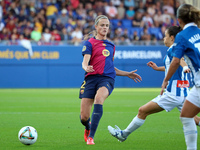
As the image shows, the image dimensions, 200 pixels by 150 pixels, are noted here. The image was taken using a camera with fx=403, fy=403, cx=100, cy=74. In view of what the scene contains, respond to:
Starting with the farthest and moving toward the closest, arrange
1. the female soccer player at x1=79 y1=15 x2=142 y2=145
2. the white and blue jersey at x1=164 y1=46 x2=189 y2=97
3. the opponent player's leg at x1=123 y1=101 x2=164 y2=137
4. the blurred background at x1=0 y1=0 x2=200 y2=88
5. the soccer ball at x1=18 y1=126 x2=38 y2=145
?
the blurred background at x1=0 y1=0 x2=200 y2=88 < the female soccer player at x1=79 y1=15 x2=142 y2=145 < the white and blue jersey at x1=164 y1=46 x2=189 y2=97 < the soccer ball at x1=18 y1=126 x2=38 y2=145 < the opponent player's leg at x1=123 y1=101 x2=164 y2=137

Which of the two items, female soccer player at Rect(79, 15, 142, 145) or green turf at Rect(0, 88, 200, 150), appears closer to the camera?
green turf at Rect(0, 88, 200, 150)

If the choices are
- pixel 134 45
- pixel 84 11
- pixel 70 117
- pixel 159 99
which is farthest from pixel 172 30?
pixel 84 11

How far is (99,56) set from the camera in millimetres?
7066

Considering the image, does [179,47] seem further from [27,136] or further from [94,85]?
[27,136]

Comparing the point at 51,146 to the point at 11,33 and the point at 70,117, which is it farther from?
the point at 11,33

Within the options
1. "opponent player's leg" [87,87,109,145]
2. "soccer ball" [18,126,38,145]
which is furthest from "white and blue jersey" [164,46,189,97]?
"soccer ball" [18,126,38,145]

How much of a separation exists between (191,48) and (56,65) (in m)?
18.0

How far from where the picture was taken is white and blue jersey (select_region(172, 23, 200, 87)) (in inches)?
197

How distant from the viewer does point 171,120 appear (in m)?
10.2

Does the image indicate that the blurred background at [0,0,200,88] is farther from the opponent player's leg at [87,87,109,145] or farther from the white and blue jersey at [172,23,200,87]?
the white and blue jersey at [172,23,200,87]

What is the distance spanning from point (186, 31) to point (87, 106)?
2524 millimetres

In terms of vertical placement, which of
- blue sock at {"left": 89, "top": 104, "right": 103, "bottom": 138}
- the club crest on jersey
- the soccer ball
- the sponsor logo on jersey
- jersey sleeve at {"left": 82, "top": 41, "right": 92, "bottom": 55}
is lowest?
the soccer ball

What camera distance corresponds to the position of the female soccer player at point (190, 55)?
5.02m

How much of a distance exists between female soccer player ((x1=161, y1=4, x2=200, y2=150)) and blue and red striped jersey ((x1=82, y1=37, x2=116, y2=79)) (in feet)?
6.70
